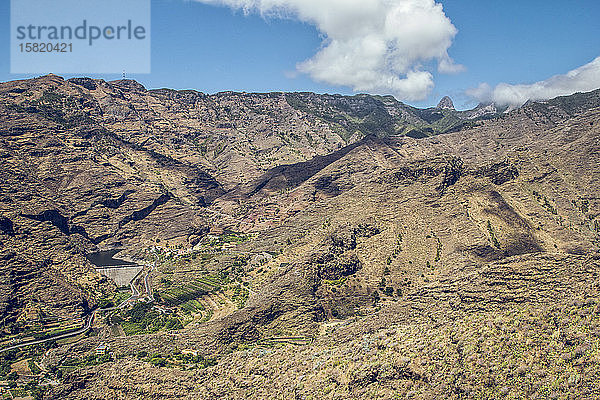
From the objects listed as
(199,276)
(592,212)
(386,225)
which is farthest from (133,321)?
(592,212)

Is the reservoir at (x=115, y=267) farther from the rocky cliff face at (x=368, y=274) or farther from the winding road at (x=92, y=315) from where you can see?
the rocky cliff face at (x=368, y=274)

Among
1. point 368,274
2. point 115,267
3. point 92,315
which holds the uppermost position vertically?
point 368,274

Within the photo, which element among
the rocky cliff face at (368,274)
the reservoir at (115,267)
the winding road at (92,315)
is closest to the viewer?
the rocky cliff face at (368,274)

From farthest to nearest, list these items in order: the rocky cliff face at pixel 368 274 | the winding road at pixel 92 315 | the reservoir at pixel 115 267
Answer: the reservoir at pixel 115 267 < the winding road at pixel 92 315 < the rocky cliff face at pixel 368 274

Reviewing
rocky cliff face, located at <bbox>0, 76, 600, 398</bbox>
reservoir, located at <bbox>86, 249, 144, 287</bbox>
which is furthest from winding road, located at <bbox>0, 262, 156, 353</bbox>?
rocky cliff face, located at <bbox>0, 76, 600, 398</bbox>

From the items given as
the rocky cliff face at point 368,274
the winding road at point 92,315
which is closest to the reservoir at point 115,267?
the winding road at point 92,315

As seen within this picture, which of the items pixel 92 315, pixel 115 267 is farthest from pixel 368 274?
pixel 115 267

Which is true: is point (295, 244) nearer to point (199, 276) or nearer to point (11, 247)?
point (199, 276)

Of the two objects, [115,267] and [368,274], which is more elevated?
[368,274]

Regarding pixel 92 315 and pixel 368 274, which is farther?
pixel 92 315

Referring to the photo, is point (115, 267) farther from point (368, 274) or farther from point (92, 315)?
point (368, 274)

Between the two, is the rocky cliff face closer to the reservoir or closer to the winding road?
the winding road

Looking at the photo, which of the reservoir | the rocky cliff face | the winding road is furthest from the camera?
the reservoir
